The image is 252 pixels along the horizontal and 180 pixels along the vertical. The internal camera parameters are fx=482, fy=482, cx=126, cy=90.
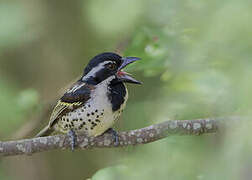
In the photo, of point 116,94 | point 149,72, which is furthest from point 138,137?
point 149,72

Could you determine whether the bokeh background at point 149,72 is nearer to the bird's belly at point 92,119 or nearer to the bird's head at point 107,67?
the bird's head at point 107,67

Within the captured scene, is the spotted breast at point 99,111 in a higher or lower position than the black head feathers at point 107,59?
lower

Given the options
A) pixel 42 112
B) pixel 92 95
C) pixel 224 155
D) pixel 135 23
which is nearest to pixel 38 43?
pixel 42 112

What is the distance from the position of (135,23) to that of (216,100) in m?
1.79

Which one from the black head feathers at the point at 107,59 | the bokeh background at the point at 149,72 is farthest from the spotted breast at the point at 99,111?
the bokeh background at the point at 149,72

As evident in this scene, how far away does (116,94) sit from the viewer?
167 inches

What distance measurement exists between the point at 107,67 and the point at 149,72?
0.69m

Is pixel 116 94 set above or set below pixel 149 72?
below

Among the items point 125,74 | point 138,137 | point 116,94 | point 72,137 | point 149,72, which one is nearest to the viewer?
point 138,137

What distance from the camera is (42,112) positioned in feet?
19.0

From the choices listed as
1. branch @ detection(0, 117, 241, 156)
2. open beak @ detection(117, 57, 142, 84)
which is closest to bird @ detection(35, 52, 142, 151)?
open beak @ detection(117, 57, 142, 84)

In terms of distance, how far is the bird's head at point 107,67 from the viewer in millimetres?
4273

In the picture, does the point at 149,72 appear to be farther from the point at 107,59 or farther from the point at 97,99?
the point at 97,99

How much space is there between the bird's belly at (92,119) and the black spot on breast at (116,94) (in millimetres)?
64
